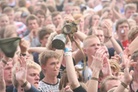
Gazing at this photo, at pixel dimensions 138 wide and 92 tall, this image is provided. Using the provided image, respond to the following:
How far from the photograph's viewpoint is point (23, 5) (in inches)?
796

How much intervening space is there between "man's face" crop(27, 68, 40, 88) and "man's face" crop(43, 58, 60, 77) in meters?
0.14

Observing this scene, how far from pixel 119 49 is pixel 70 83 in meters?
2.93

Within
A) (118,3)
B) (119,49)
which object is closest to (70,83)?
(119,49)

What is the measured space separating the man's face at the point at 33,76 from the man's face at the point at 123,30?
3906 mm

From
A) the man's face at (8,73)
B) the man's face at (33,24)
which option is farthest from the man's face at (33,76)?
the man's face at (33,24)

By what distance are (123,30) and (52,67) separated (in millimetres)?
3914

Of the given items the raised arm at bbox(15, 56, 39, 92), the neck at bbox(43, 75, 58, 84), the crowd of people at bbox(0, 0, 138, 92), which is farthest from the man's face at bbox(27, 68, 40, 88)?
the raised arm at bbox(15, 56, 39, 92)

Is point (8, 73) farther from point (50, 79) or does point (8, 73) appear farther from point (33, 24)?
point (33, 24)

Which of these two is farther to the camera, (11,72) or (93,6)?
(93,6)

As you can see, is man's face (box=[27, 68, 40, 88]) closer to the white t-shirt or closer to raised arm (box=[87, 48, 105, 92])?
the white t-shirt

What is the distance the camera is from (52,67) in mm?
9445

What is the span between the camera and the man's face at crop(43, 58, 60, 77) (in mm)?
9430

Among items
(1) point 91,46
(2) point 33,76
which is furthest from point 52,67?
(1) point 91,46

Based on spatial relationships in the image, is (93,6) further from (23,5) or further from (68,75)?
(68,75)
